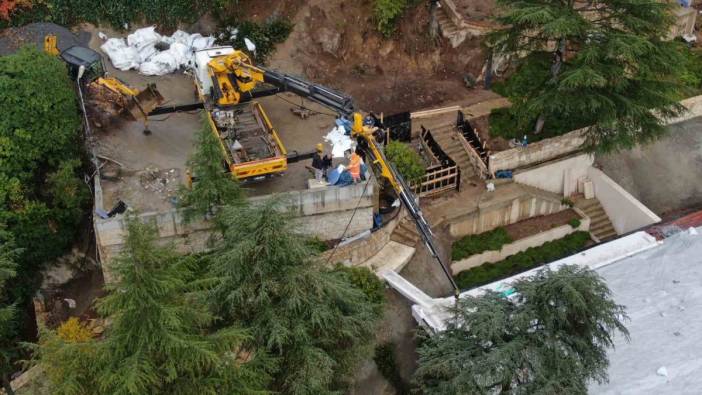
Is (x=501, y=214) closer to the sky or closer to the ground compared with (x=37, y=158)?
closer to the ground

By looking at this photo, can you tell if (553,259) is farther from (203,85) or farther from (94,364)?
(94,364)

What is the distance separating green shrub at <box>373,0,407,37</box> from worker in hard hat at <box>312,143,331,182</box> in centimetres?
888

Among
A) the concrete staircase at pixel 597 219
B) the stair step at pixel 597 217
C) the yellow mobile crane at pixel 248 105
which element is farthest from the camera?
the stair step at pixel 597 217

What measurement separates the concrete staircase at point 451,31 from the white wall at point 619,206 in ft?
26.6

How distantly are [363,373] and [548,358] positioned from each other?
6.99 meters

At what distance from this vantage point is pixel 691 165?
2833 centimetres

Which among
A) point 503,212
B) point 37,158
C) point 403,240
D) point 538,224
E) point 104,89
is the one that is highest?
point 104,89

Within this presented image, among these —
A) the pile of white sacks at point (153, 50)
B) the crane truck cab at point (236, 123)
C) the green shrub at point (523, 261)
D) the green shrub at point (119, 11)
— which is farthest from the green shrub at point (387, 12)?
the green shrub at point (523, 261)

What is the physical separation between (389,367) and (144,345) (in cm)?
1000

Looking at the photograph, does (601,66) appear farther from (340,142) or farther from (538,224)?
(340,142)

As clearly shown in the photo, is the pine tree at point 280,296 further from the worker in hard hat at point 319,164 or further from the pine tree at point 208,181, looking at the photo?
the worker in hard hat at point 319,164

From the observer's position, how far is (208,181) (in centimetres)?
1869

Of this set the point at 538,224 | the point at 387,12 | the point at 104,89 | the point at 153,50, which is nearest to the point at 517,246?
the point at 538,224

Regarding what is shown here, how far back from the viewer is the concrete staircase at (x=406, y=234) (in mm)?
23312
